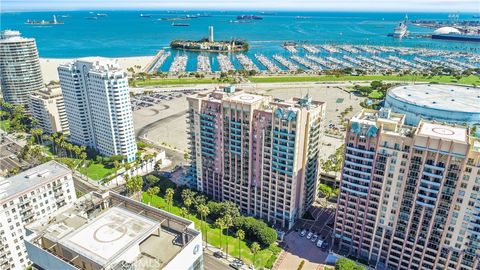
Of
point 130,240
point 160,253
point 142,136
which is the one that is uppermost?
point 130,240

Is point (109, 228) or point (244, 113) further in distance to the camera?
point (244, 113)

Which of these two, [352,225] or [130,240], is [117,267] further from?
[352,225]

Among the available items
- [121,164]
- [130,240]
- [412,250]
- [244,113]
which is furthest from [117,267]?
[121,164]

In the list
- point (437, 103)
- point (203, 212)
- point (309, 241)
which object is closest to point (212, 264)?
point (203, 212)

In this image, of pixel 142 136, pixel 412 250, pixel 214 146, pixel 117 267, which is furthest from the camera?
pixel 142 136

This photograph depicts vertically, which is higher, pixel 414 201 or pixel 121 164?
pixel 414 201

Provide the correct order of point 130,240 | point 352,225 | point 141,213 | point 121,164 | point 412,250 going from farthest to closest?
point 121,164 → point 352,225 → point 412,250 → point 141,213 → point 130,240

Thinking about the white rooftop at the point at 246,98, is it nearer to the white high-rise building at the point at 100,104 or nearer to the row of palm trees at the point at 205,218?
the row of palm trees at the point at 205,218

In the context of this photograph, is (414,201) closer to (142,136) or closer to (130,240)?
(130,240)
